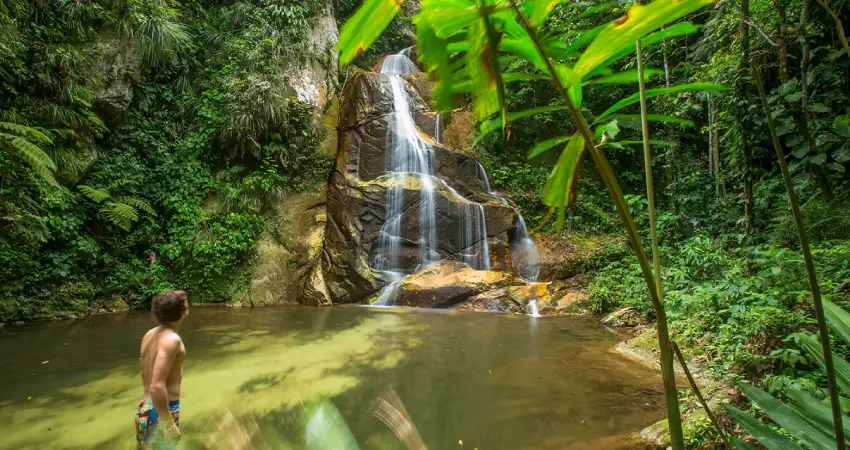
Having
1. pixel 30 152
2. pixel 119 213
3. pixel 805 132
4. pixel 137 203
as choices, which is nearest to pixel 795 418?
pixel 805 132

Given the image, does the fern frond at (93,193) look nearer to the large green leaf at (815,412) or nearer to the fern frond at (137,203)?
the fern frond at (137,203)

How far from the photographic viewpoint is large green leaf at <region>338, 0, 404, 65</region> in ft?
2.03

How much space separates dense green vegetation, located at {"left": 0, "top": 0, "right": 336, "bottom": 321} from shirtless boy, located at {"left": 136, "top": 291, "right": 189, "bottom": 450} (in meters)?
5.58

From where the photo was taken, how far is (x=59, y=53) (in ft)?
24.6

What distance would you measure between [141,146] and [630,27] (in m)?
11.1

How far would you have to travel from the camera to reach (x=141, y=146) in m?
9.09

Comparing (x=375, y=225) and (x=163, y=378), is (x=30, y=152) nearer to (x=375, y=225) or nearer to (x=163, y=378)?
(x=163, y=378)

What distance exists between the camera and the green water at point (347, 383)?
122 inches

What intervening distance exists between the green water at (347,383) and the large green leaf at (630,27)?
116 inches

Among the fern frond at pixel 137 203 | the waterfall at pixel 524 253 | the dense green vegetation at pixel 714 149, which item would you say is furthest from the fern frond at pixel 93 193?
the waterfall at pixel 524 253

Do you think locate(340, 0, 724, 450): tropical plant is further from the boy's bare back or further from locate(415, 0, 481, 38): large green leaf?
the boy's bare back

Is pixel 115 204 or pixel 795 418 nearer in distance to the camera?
pixel 795 418

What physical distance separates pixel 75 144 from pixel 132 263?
2618mm

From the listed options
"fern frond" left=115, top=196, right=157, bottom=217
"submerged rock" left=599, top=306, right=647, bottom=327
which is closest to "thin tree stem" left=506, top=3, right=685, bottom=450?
"submerged rock" left=599, top=306, right=647, bottom=327
